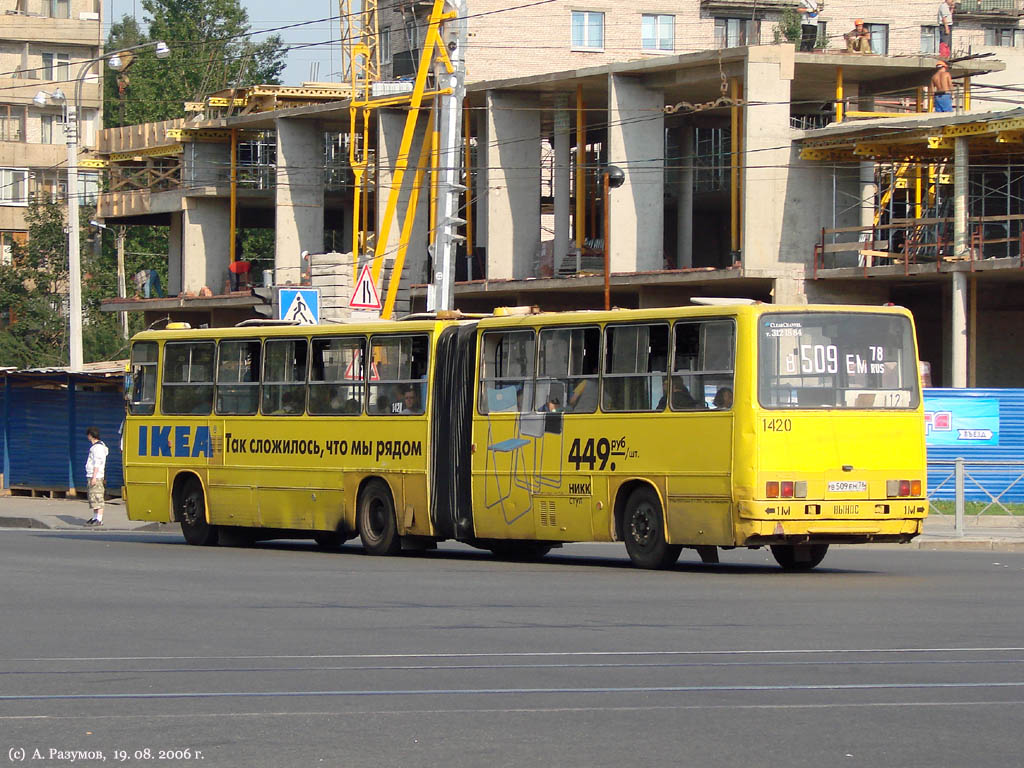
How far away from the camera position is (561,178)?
56125 mm

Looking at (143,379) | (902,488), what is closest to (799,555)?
(902,488)

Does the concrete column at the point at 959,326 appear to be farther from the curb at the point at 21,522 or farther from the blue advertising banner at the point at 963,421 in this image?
the curb at the point at 21,522

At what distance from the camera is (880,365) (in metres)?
19.4

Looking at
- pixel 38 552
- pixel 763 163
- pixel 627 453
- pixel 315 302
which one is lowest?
pixel 38 552

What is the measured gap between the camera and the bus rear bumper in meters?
18.4

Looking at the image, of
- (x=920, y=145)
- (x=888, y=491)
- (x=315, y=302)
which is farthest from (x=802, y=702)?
(x=920, y=145)

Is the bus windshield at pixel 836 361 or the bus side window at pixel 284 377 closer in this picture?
the bus windshield at pixel 836 361

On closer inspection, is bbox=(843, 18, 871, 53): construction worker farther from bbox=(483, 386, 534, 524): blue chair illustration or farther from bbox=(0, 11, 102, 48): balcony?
bbox=(0, 11, 102, 48): balcony

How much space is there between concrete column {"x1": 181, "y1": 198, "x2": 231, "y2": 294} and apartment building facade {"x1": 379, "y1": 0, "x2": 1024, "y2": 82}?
8.85 m

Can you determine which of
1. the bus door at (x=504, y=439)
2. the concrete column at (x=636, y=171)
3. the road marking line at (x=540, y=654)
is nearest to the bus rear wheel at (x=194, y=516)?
the bus door at (x=504, y=439)

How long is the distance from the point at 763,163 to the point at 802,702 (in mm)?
39782

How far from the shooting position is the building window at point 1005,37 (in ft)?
282

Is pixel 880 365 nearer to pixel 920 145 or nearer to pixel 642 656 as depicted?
pixel 642 656

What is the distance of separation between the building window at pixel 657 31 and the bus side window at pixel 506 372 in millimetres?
53036
